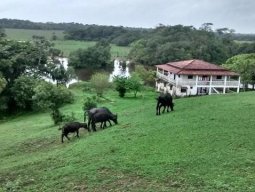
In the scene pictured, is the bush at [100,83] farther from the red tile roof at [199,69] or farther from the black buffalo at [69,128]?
the black buffalo at [69,128]

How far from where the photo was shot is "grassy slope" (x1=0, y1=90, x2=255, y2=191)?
48.7 ft

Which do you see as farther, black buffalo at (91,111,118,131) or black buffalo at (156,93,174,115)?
black buffalo at (156,93,174,115)

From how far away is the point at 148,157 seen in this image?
17188 millimetres

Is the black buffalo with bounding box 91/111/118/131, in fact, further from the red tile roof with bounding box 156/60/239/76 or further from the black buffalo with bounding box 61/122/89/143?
the red tile roof with bounding box 156/60/239/76

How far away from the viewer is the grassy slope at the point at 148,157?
14.9 metres

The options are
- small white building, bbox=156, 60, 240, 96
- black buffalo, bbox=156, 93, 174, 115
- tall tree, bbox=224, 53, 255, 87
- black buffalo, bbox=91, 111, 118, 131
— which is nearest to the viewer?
black buffalo, bbox=91, 111, 118, 131

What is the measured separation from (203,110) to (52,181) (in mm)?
13165

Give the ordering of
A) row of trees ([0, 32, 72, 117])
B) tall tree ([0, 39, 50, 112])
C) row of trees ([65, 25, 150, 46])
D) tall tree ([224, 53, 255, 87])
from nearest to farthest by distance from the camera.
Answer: row of trees ([0, 32, 72, 117]), tall tree ([0, 39, 50, 112]), tall tree ([224, 53, 255, 87]), row of trees ([65, 25, 150, 46])

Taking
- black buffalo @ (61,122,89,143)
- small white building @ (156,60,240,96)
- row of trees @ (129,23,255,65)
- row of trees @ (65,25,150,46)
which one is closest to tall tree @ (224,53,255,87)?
small white building @ (156,60,240,96)

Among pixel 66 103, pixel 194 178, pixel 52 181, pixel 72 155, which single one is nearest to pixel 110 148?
pixel 72 155

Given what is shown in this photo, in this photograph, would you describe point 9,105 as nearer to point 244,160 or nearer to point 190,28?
point 244,160

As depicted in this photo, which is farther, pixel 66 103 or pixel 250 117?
pixel 66 103

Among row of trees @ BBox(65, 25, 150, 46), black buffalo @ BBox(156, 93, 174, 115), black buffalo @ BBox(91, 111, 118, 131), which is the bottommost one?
black buffalo @ BBox(91, 111, 118, 131)

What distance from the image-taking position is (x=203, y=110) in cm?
2659
